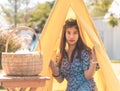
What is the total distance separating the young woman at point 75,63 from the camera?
579 centimetres

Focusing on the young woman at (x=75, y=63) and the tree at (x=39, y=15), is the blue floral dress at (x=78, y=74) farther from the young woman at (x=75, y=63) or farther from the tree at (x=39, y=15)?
the tree at (x=39, y=15)

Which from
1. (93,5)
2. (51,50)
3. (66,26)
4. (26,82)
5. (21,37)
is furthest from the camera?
(93,5)

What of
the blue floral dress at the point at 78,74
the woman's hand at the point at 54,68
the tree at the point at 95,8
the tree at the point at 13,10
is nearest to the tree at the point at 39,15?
the tree at the point at 13,10

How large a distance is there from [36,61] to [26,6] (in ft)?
151

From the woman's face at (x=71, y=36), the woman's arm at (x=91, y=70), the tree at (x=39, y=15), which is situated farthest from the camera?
the tree at (x=39, y=15)

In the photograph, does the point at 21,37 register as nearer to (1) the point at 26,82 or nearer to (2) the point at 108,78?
(2) the point at 108,78

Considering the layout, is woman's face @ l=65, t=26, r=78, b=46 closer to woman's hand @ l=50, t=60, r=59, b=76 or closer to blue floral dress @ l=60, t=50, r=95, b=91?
blue floral dress @ l=60, t=50, r=95, b=91

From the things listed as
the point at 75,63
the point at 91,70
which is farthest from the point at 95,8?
the point at 91,70

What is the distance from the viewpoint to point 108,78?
6.29 meters

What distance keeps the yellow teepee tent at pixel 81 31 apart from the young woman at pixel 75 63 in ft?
0.91

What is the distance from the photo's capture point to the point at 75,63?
5844 millimetres

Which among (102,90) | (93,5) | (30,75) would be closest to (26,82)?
(30,75)

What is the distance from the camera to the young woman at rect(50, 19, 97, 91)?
19.0 ft

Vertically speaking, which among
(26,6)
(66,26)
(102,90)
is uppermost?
(26,6)
